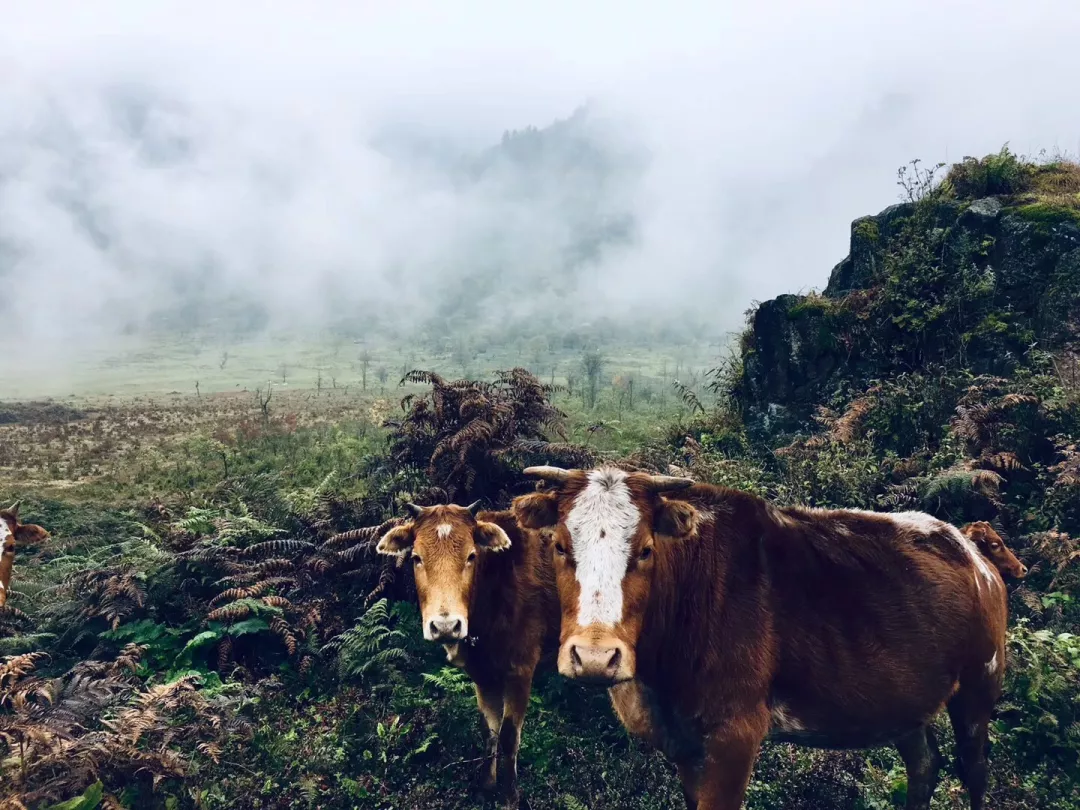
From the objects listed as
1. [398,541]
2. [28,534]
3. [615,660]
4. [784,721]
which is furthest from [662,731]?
[28,534]

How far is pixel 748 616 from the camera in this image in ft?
13.6

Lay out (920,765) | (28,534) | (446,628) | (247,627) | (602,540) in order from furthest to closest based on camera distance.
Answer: (28,534)
(247,627)
(446,628)
(920,765)
(602,540)

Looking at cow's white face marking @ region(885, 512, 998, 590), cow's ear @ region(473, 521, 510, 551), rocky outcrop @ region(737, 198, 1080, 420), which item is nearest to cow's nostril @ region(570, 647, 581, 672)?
cow's ear @ region(473, 521, 510, 551)

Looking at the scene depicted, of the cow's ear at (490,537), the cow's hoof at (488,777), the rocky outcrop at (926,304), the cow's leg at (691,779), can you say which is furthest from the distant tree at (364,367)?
the cow's leg at (691,779)

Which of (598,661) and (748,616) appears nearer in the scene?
(598,661)

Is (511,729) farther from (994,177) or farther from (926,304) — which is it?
(994,177)

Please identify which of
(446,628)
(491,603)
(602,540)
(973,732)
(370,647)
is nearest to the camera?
(602,540)

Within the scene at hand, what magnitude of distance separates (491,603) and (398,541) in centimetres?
110

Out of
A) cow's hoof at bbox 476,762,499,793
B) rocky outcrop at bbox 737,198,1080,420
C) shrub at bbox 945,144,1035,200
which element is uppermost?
shrub at bbox 945,144,1035,200

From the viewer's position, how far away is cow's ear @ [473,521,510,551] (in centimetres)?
575

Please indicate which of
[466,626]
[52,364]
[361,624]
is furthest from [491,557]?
[52,364]

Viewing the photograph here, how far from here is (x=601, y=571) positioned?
3.77 metres

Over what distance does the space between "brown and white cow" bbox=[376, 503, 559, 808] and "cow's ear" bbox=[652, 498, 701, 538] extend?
1.97m

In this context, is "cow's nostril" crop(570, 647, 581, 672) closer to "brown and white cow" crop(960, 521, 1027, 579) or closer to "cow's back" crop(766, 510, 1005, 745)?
"cow's back" crop(766, 510, 1005, 745)
